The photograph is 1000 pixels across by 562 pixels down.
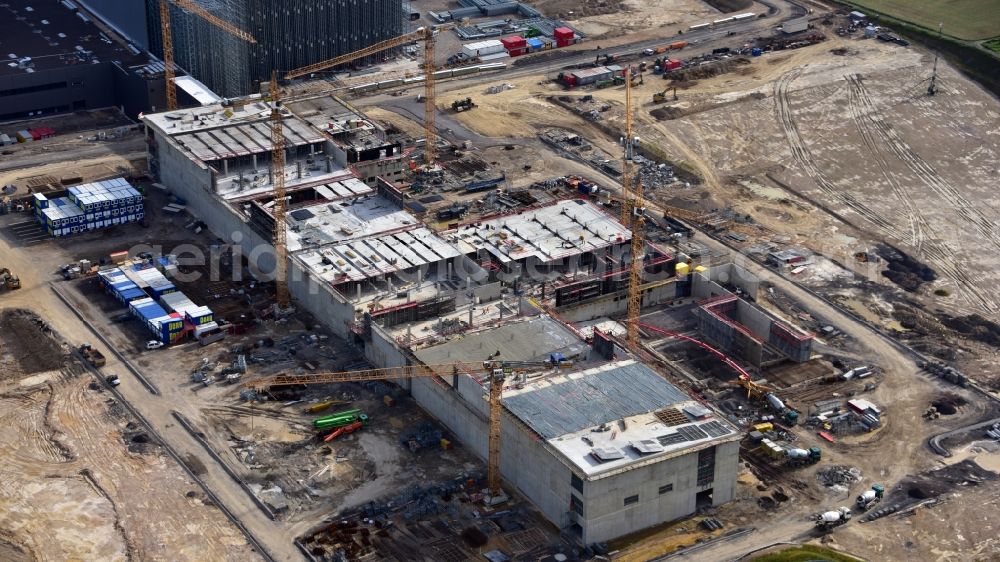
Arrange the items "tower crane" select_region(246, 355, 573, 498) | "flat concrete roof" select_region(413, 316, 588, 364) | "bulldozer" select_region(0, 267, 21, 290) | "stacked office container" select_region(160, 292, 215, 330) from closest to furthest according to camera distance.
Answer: "tower crane" select_region(246, 355, 573, 498) < "flat concrete roof" select_region(413, 316, 588, 364) < "stacked office container" select_region(160, 292, 215, 330) < "bulldozer" select_region(0, 267, 21, 290)

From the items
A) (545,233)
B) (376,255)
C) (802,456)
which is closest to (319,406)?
(376,255)

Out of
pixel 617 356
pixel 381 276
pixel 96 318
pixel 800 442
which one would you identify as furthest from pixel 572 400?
pixel 96 318

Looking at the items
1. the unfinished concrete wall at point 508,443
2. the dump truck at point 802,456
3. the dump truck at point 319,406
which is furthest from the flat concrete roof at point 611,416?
the dump truck at point 319,406

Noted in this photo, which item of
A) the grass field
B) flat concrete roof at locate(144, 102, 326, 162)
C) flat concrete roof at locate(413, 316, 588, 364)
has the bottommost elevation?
the grass field

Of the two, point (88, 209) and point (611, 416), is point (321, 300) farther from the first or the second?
point (611, 416)

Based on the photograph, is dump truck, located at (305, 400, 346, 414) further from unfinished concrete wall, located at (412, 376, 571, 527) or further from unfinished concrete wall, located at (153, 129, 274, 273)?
unfinished concrete wall, located at (153, 129, 274, 273)

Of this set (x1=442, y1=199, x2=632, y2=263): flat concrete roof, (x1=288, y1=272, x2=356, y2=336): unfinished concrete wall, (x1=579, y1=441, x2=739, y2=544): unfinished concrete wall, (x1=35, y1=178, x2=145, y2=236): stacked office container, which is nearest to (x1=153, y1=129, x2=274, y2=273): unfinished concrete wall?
(x1=288, y1=272, x2=356, y2=336): unfinished concrete wall
